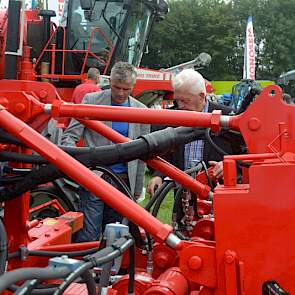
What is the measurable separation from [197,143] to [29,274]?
252cm

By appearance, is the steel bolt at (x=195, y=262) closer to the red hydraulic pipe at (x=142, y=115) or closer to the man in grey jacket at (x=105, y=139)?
the red hydraulic pipe at (x=142, y=115)

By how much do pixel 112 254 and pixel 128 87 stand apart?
223cm

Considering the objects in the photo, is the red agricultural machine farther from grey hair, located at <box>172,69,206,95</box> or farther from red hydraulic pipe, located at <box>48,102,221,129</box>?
grey hair, located at <box>172,69,206,95</box>

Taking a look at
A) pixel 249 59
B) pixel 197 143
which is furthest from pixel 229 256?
pixel 249 59

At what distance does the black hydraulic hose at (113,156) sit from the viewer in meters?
2.51

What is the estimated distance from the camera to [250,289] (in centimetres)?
212

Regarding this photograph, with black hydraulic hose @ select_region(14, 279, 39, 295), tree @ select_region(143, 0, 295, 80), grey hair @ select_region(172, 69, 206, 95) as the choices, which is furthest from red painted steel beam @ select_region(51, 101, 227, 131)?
tree @ select_region(143, 0, 295, 80)

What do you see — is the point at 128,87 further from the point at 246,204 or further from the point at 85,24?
the point at 85,24

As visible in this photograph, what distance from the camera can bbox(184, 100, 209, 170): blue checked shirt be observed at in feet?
13.3

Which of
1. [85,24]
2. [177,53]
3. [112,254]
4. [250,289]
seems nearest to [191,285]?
[250,289]

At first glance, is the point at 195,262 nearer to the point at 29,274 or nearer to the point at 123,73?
the point at 29,274

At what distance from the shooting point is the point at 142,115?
2398 mm

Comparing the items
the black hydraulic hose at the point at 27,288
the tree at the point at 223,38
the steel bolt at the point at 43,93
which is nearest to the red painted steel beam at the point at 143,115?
the steel bolt at the point at 43,93

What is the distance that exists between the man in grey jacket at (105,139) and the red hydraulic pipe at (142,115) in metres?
1.56
